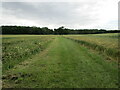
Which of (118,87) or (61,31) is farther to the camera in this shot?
(61,31)

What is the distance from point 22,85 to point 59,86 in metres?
1.63

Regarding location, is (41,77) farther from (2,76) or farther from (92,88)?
(92,88)

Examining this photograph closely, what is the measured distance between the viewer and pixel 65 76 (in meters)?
6.43

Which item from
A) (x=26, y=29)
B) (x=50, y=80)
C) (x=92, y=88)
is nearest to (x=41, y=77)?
(x=50, y=80)

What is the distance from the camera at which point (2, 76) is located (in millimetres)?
6621

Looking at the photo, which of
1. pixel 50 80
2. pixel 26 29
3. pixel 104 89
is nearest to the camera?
pixel 104 89

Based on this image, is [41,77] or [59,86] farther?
[41,77]

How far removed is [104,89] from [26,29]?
397ft

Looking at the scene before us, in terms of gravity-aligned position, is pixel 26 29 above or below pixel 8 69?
above

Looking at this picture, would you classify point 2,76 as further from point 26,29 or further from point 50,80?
point 26,29

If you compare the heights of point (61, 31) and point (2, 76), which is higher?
point (61, 31)

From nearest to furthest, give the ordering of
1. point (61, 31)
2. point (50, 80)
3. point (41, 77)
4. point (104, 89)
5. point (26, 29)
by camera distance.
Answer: point (104, 89) < point (50, 80) < point (41, 77) < point (26, 29) < point (61, 31)

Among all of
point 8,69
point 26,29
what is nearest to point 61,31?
point 26,29

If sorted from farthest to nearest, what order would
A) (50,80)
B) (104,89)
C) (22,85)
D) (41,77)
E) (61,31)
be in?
1. (61,31)
2. (41,77)
3. (50,80)
4. (22,85)
5. (104,89)
